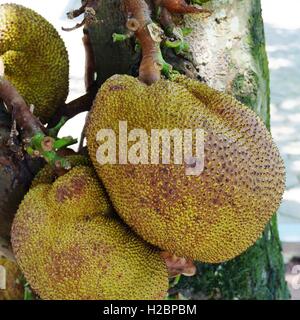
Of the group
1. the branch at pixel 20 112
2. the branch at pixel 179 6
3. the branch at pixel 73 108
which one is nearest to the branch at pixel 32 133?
the branch at pixel 20 112

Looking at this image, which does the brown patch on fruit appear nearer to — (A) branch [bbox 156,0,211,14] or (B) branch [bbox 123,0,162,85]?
(B) branch [bbox 123,0,162,85]

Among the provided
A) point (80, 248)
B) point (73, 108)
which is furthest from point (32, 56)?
point (80, 248)

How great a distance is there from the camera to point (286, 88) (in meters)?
3.43

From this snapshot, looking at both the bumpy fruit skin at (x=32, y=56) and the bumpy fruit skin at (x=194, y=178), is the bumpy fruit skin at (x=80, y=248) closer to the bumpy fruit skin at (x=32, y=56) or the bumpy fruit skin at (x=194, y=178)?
the bumpy fruit skin at (x=194, y=178)

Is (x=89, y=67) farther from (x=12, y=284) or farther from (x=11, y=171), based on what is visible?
(x=12, y=284)

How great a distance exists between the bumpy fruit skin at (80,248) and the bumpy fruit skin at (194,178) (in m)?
0.03

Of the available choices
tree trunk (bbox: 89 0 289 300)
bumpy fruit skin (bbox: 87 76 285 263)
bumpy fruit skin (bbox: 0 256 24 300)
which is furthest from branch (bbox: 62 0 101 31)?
bumpy fruit skin (bbox: 0 256 24 300)

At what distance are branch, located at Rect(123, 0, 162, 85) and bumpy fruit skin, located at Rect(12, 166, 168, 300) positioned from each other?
16cm

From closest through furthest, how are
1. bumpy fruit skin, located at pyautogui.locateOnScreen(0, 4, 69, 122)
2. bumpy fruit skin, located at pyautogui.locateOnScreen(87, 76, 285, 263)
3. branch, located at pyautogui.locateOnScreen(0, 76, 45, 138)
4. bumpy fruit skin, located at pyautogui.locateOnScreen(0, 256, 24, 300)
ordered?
bumpy fruit skin, located at pyautogui.locateOnScreen(87, 76, 285, 263), branch, located at pyautogui.locateOnScreen(0, 76, 45, 138), bumpy fruit skin, located at pyautogui.locateOnScreen(0, 4, 69, 122), bumpy fruit skin, located at pyautogui.locateOnScreen(0, 256, 24, 300)

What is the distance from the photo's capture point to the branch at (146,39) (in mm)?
970

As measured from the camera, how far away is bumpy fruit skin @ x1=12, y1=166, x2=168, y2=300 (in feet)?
3.03

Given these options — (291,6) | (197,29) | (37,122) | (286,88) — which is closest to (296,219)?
(286,88)

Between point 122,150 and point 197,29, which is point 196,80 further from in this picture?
point 122,150

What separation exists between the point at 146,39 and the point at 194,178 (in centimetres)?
23
